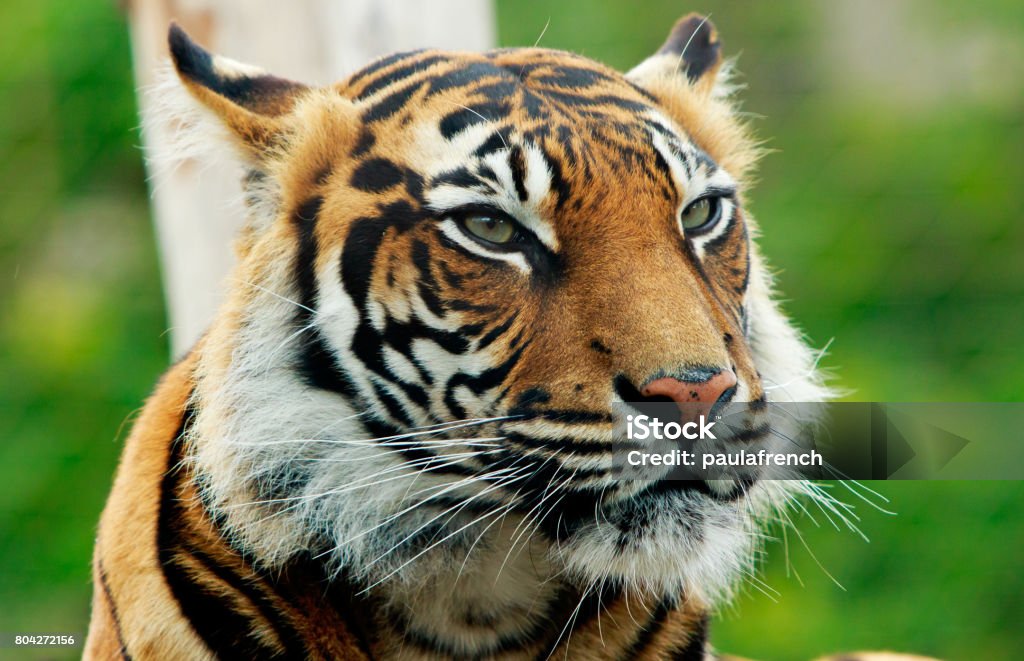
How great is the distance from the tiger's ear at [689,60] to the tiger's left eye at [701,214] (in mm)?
207

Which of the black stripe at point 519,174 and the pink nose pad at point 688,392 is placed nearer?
the pink nose pad at point 688,392

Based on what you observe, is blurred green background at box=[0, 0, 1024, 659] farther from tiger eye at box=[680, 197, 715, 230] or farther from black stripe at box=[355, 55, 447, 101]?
black stripe at box=[355, 55, 447, 101]

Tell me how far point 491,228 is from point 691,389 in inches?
10.8

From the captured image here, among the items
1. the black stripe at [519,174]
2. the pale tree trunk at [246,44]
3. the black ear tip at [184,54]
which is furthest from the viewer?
the pale tree trunk at [246,44]

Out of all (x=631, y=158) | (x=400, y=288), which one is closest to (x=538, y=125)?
(x=631, y=158)

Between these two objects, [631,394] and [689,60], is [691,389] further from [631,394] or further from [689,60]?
[689,60]

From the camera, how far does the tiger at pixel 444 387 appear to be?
1080 millimetres

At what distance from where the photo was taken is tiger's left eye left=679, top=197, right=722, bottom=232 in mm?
1230

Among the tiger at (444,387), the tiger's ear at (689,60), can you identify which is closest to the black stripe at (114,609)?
the tiger at (444,387)

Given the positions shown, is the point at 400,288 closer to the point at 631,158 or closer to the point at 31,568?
the point at 631,158

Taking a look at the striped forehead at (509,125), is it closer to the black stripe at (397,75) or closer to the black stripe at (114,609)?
the black stripe at (397,75)

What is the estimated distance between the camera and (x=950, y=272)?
2973 millimetres

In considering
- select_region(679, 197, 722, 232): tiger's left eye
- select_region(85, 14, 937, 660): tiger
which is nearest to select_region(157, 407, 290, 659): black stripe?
select_region(85, 14, 937, 660): tiger

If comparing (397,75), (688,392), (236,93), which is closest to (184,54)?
(236,93)
